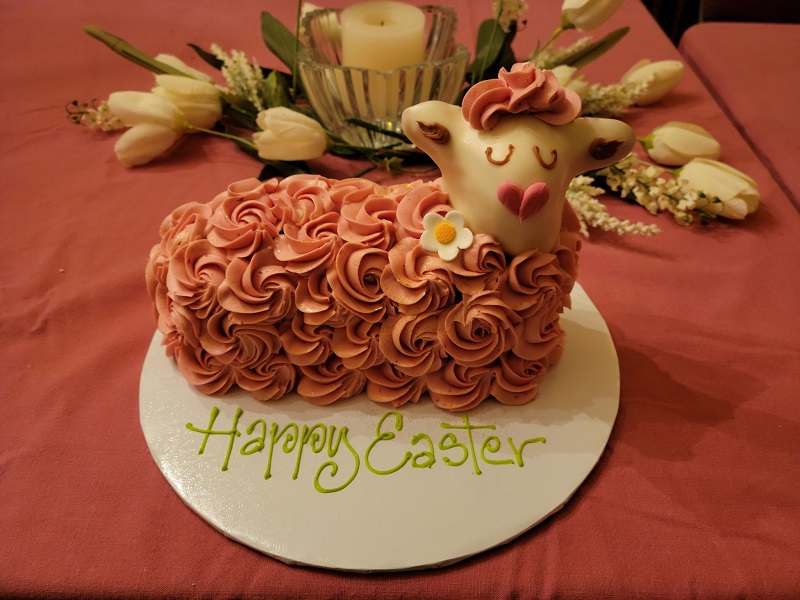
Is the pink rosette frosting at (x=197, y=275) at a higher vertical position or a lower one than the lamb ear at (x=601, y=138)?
lower

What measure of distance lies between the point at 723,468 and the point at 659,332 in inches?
12.6

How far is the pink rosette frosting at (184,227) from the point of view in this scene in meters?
0.94

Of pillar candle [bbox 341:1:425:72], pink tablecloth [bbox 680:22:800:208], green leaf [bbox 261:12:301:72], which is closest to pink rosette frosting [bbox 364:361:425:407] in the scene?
pillar candle [bbox 341:1:425:72]

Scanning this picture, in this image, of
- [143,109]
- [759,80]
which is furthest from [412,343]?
[759,80]

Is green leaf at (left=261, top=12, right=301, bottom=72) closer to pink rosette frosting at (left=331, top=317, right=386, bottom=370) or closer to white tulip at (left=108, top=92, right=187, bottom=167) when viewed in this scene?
white tulip at (left=108, top=92, right=187, bottom=167)

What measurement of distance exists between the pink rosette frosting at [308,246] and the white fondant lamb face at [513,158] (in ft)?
0.62

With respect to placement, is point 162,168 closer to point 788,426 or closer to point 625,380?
point 625,380

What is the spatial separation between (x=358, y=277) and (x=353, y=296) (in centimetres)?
3

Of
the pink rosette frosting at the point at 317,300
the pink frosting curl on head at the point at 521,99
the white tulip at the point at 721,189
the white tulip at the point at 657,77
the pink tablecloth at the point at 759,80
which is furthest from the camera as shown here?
the white tulip at the point at 657,77

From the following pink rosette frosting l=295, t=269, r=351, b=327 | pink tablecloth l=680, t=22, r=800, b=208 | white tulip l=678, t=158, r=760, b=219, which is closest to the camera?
pink rosette frosting l=295, t=269, r=351, b=327

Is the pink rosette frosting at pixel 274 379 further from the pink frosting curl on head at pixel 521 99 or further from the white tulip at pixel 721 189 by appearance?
the white tulip at pixel 721 189

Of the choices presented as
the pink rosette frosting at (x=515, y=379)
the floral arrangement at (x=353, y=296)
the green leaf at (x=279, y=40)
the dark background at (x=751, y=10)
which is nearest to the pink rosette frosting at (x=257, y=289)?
the floral arrangement at (x=353, y=296)

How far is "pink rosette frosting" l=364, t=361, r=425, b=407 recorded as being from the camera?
99 centimetres

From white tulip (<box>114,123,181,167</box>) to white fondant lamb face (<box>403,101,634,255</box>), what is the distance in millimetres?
986
